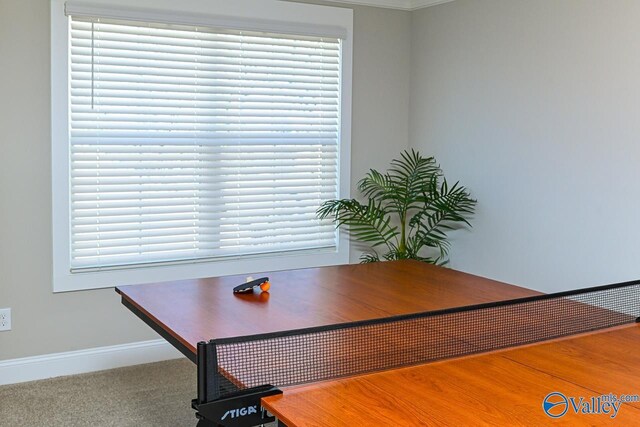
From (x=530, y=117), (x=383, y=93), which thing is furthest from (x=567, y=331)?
(x=383, y=93)

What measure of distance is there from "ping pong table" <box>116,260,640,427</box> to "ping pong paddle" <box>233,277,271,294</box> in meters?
0.04

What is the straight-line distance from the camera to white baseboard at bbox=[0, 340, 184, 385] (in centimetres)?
404

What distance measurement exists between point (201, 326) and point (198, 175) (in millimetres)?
2198

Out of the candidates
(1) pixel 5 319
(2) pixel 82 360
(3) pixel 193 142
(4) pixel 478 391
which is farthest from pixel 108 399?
(4) pixel 478 391

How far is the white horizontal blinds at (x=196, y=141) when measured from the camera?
4.13 metres

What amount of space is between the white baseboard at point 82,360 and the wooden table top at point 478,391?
2818mm

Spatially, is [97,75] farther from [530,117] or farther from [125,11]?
[530,117]

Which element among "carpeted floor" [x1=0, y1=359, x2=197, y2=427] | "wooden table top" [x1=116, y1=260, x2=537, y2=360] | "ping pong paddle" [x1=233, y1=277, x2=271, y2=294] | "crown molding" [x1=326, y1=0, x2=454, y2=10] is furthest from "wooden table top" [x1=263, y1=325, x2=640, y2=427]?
"crown molding" [x1=326, y1=0, x2=454, y2=10]

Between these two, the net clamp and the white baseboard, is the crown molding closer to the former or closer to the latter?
the white baseboard

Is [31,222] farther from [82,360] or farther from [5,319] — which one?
[82,360]

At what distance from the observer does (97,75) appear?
4.10 m

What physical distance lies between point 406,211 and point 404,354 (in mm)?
2965

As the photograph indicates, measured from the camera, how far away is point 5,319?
399 centimetres

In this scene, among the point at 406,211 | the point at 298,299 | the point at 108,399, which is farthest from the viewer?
the point at 406,211
